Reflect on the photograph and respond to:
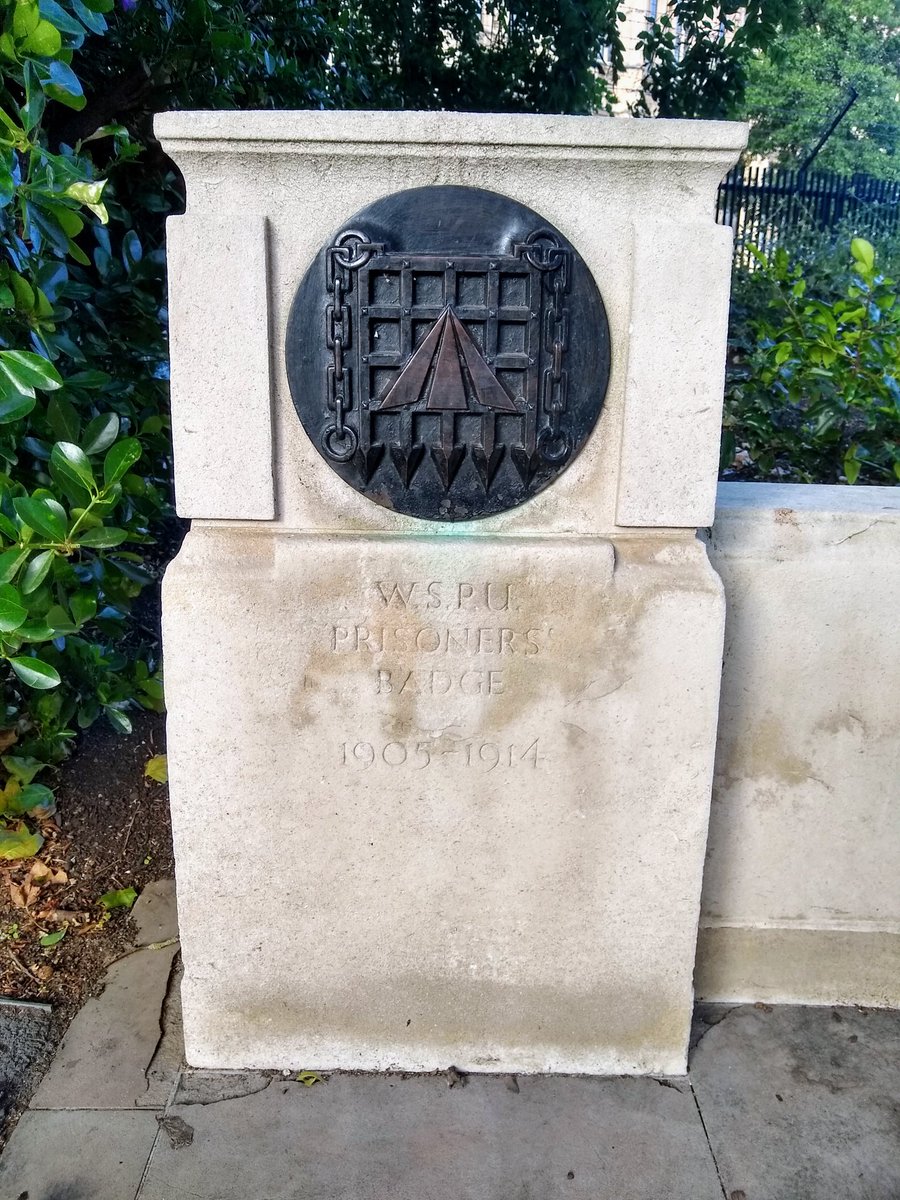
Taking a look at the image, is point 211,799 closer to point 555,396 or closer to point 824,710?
point 555,396

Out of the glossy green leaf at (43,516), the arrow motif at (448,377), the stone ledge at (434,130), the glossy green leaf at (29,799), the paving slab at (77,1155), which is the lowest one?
the paving slab at (77,1155)

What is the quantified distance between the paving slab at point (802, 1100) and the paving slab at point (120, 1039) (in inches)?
47.7

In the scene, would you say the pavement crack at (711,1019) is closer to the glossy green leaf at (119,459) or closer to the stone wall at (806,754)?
the stone wall at (806,754)

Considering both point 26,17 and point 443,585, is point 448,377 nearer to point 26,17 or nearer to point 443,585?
point 443,585

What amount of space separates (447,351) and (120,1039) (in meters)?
1.73

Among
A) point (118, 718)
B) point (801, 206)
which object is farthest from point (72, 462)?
point (801, 206)

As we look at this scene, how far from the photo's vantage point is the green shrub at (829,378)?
9.69 ft

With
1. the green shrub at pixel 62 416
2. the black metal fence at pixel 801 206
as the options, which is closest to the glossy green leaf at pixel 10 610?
the green shrub at pixel 62 416

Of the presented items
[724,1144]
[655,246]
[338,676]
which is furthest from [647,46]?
[724,1144]

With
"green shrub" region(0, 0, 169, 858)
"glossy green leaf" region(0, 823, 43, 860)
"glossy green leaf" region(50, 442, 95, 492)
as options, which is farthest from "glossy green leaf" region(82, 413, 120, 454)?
"glossy green leaf" region(0, 823, 43, 860)

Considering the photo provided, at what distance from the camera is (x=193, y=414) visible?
1.80 metres

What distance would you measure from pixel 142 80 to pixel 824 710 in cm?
252

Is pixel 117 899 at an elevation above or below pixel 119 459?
below

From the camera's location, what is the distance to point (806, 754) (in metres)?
2.14
